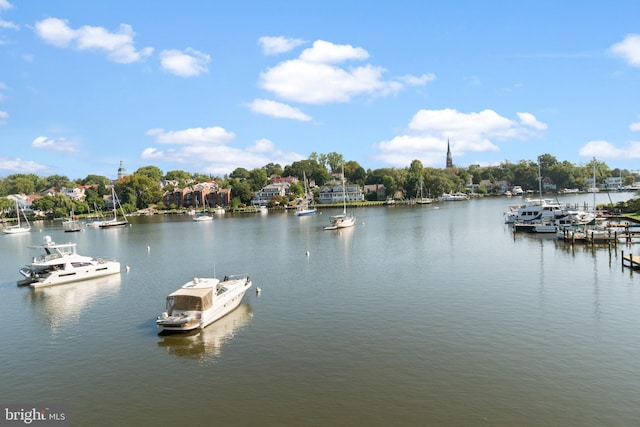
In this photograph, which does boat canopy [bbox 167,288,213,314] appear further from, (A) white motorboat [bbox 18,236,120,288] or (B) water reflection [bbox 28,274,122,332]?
(A) white motorboat [bbox 18,236,120,288]

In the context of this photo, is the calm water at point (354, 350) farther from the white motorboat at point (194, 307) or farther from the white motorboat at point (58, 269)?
the white motorboat at point (58, 269)

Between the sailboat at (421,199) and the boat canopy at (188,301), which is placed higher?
the sailboat at (421,199)

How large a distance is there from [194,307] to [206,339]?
215 cm

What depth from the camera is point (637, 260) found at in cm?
3606

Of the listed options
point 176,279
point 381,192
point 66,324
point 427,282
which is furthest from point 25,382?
point 381,192

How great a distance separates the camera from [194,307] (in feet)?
82.6

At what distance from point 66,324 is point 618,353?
99.7 feet

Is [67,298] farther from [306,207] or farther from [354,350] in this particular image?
[306,207]

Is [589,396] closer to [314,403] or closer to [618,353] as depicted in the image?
[618,353]

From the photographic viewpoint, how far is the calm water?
16172mm

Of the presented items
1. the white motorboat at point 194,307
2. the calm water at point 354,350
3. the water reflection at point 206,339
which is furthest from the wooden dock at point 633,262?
the white motorboat at point 194,307

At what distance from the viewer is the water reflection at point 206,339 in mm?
22172

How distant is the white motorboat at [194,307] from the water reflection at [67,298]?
8098 millimetres

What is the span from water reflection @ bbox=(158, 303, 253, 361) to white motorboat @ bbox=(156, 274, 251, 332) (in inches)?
15.2
